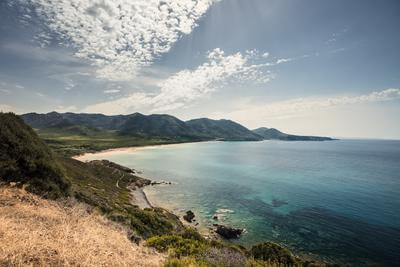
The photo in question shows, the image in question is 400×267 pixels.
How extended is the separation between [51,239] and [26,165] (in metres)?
12.1

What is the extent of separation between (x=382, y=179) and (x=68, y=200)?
105760mm

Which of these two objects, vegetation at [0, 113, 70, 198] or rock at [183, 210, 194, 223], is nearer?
vegetation at [0, 113, 70, 198]

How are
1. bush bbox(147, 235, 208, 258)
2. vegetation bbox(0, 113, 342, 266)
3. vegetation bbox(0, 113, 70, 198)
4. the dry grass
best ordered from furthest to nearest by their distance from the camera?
vegetation bbox(0, 113, 70, 198), bush bbox(147, 235, 208, 258), vegetation bbox(0, 113, 342, 266), the dry grass

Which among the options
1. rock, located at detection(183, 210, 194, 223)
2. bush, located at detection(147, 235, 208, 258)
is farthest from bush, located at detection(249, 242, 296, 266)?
rock, located at detection(183, 210, 194, 223)

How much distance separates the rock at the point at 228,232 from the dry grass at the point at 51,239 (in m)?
27.9

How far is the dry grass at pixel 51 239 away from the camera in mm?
7918

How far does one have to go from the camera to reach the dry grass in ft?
26.0

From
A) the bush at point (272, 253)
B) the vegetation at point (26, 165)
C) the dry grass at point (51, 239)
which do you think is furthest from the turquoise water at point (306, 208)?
the dry grass at point (51, 239)

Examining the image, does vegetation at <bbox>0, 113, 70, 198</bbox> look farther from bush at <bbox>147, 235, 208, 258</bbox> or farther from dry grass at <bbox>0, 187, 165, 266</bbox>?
bush at <bbox>147, 235, 208, 258</bbox>

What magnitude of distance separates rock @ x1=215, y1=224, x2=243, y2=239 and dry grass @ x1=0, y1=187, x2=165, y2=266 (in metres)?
27.9

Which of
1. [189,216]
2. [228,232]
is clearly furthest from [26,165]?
[189,216]

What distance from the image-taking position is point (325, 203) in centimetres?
5622

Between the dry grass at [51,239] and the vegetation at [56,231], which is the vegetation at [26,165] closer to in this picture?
the vegetation at [56,231]

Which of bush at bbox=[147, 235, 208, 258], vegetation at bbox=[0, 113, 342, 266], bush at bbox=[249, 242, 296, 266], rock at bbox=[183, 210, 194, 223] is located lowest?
rock at bbox=[183, 210, 194, 223]
